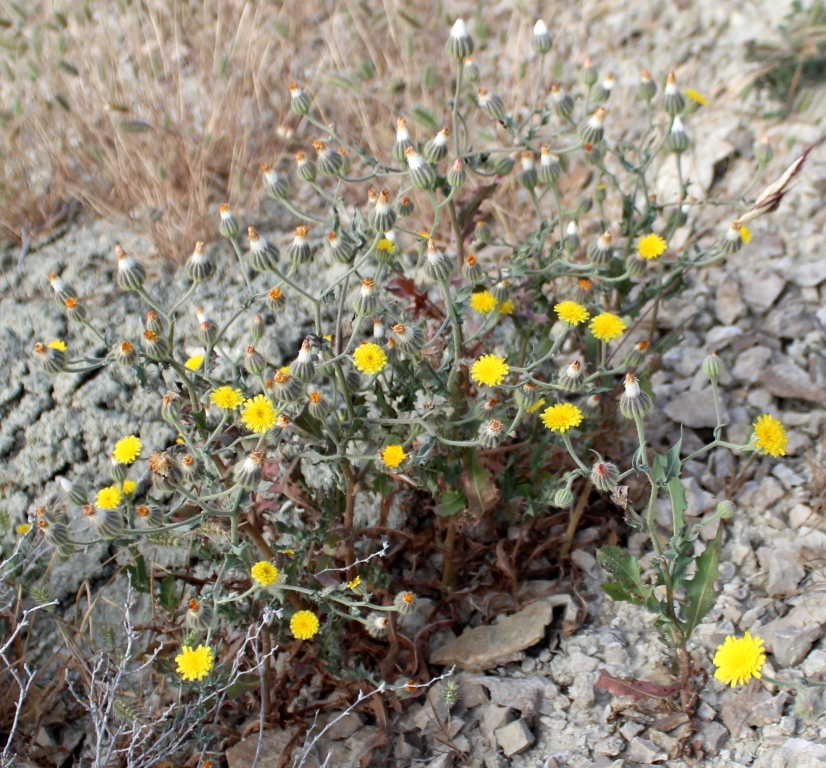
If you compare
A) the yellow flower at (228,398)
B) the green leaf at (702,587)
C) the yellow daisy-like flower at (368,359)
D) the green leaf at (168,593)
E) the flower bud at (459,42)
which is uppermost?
the flower bud at (459,42)

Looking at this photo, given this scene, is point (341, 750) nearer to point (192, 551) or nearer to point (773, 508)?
point (192, 551)

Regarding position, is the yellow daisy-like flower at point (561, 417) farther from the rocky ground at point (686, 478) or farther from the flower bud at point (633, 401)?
the rocky ground at point (686, 478)

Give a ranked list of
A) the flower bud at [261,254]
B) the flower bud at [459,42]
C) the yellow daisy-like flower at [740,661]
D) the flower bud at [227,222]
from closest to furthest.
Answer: the yellow daisy-like flower at [740,661]
the flower bud at [261,254]
the flower bud at [227,222]
the flower bud at [459,42]

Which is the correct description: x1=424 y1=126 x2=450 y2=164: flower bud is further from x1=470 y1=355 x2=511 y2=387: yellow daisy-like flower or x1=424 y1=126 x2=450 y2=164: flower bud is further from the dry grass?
the dry grass

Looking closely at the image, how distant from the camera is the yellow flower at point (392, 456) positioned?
202cm

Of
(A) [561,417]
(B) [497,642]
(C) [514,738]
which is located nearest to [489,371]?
(A) [561,417]

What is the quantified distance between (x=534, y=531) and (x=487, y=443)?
2.22 feet

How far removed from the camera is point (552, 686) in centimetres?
227

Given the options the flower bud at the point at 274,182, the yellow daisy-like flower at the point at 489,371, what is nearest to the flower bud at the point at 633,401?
the yellow daisy-like flower at the point at 489,371

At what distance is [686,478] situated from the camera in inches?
107

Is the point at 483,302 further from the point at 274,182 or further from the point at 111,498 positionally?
the point at 111,498

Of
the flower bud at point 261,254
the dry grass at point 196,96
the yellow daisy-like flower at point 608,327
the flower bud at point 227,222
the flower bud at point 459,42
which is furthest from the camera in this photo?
the dry grass at point 196,96

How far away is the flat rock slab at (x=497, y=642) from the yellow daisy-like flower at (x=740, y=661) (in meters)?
0.59

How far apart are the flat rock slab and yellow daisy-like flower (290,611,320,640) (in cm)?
47
